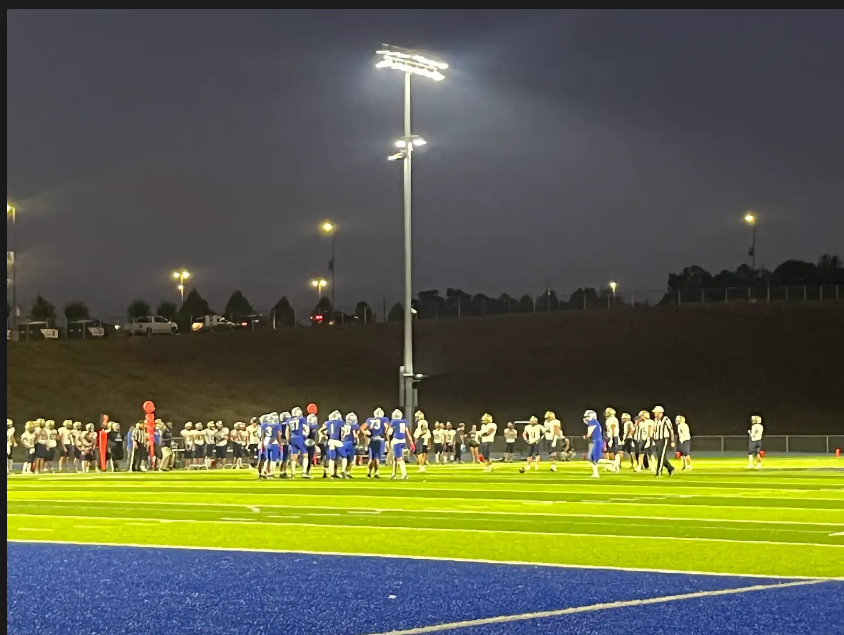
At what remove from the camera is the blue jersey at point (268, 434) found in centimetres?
2600

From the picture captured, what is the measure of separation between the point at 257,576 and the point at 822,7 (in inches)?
267

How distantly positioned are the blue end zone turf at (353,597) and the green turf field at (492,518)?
1079 millimetres

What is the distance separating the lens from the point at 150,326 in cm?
6550

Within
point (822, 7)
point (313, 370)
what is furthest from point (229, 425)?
point (822, 7)

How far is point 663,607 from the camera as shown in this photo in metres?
8.27

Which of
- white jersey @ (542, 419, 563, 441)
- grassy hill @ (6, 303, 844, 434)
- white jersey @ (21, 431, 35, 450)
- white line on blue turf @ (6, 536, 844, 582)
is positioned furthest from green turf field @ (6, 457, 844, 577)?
grassy hill @ (6, 303, 844, 434)

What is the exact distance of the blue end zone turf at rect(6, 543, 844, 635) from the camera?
25.2 ft

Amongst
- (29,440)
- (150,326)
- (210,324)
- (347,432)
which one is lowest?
(29,440)

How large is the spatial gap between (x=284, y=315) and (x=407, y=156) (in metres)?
31.9

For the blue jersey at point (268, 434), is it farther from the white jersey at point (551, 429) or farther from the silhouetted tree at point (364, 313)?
the silhouetted tree at point (364, 313)

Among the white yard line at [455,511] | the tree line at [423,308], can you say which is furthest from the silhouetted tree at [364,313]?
the white yard line at [455,511]

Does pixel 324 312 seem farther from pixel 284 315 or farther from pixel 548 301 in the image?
pixel 548 301

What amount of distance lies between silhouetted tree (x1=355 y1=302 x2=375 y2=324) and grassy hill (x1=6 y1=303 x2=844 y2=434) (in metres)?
2.10

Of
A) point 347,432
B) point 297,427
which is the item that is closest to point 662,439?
point 347,432
